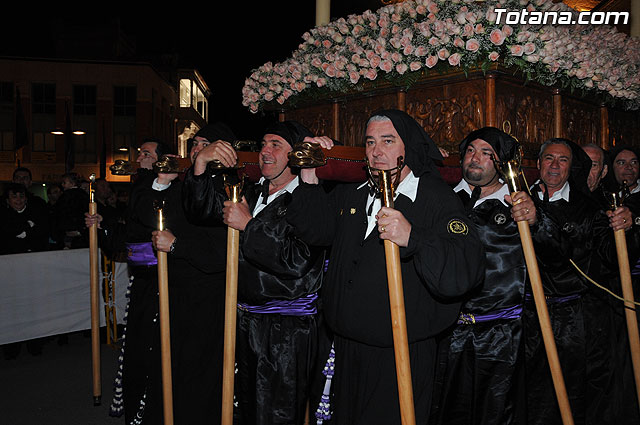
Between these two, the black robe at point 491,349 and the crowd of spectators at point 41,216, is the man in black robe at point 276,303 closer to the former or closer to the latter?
the black robe at point 491,349

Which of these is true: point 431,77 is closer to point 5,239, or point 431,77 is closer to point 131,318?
point 131,318

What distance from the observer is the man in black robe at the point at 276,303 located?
10.7 ft

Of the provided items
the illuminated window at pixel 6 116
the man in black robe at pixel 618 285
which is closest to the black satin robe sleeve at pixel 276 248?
the man in black robe at pixel 618 285

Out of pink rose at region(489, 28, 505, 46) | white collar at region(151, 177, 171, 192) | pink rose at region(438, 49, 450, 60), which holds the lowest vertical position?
white collar at region(151, 177, 171, 192)

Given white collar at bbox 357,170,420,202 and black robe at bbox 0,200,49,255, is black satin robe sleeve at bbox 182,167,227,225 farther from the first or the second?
black robe at bbox 0,200,49,255

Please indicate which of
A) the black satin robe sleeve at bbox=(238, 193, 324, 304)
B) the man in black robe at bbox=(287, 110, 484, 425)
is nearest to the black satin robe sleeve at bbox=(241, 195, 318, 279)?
the black satin robe sleeve at bbox=(238, 193, 324, 304)

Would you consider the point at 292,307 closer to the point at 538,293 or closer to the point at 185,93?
the point at 538,293

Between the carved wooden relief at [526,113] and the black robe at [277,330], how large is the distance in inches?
63.1

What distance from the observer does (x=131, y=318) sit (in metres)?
4.32

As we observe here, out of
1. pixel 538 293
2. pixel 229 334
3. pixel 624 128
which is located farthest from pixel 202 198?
pixel 624 128

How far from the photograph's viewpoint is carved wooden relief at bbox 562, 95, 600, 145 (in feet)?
14.8

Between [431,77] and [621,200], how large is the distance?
1.56 m

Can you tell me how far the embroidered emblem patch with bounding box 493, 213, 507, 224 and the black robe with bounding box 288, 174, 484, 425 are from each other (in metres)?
0.92

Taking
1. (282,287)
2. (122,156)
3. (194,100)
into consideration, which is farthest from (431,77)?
(194,100)
